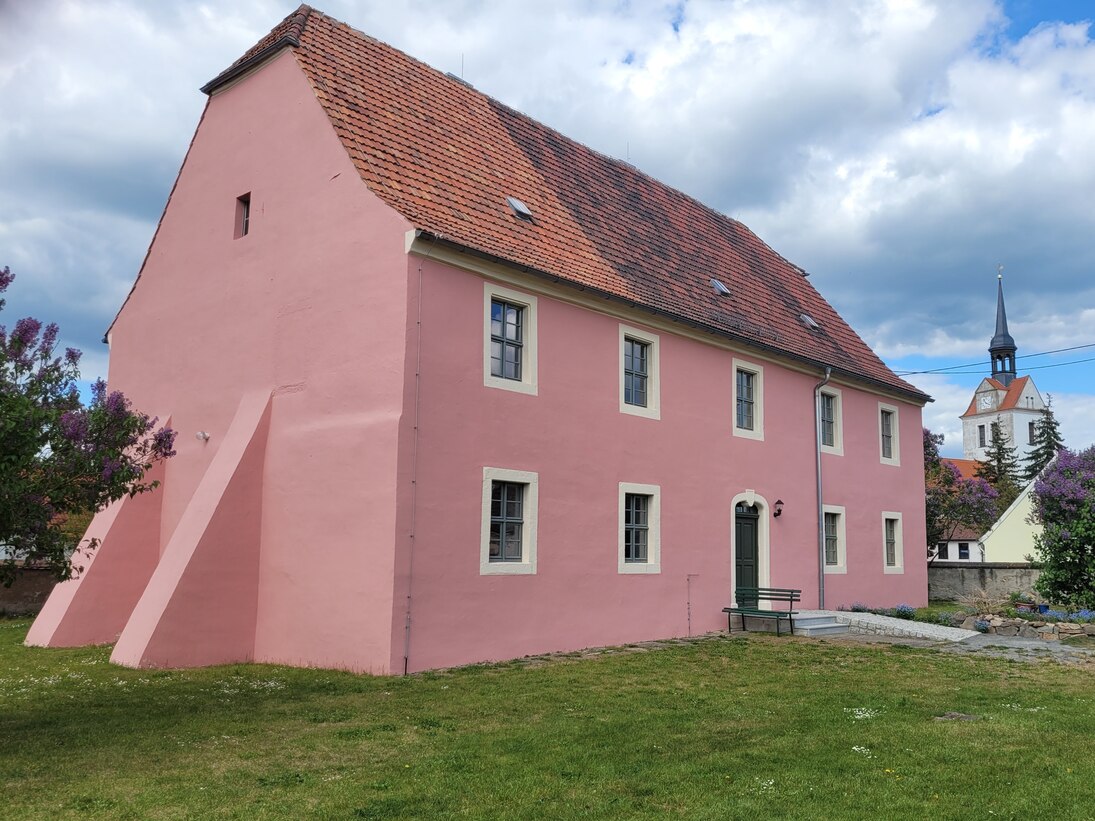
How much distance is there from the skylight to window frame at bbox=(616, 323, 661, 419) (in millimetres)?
2458

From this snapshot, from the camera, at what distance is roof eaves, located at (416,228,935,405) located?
1357 cm

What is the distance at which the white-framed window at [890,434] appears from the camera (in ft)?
79.3

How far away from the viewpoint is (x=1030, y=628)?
17328 mm

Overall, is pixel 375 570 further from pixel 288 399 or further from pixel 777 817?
pixel 777 817

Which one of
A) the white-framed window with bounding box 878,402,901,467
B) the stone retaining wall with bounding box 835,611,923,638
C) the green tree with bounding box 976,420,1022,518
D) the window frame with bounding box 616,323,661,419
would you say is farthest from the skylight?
the green tree with bounding box 976,420,1022,518

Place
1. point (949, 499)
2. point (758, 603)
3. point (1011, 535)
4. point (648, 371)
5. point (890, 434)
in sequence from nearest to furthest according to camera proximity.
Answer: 1. point (648, 371)
2. point (758, 603)
3. point (890, 434)
4. point (949, 499)
5. point (1011, 535)

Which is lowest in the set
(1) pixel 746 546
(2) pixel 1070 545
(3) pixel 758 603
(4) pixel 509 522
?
(3) pixel 758 603

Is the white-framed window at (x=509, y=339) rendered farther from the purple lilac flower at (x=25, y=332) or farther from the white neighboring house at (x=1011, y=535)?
the white neighboring house at (x=1011, y=535)

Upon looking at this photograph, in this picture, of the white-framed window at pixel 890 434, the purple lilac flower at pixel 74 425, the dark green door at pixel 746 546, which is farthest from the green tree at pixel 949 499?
the purple lilac flower at pixel 74 425

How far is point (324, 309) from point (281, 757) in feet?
26.2

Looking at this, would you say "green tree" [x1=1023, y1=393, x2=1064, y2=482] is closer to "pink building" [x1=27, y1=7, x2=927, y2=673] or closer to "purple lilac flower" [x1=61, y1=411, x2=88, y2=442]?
"pink building" [x1=27, y1=7, x2=927, y2=673]

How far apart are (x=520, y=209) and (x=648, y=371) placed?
146 inches

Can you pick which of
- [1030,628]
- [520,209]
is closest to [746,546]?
[1030,628]

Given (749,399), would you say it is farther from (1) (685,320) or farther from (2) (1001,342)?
(2) (1001,342)
